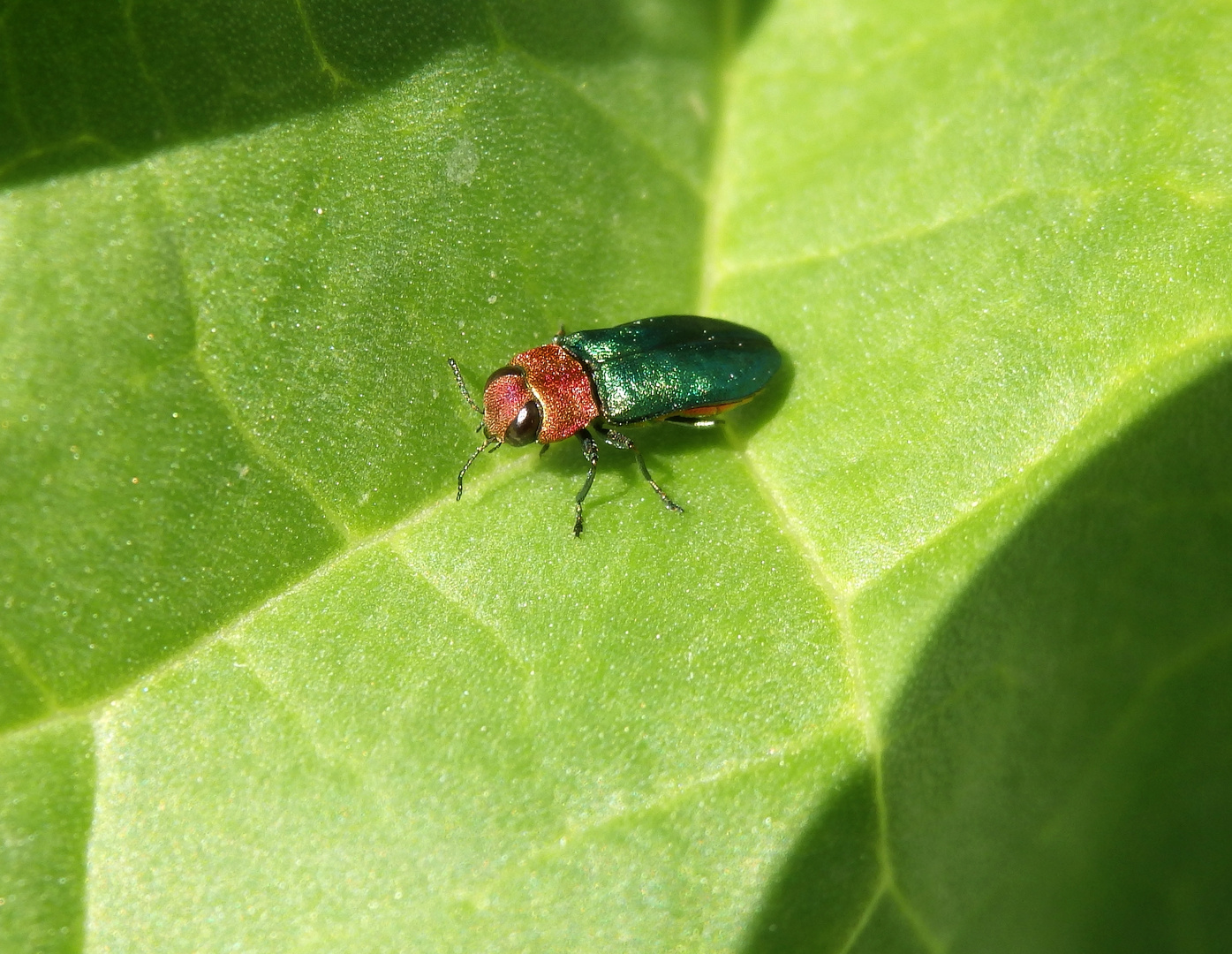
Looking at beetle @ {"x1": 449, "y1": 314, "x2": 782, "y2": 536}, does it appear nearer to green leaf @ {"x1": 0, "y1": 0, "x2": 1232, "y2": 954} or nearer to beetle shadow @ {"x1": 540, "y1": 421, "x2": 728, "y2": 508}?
beetle shadow @ {"x1": 540, "y1": 421, "x2": 728, "y2": 508}

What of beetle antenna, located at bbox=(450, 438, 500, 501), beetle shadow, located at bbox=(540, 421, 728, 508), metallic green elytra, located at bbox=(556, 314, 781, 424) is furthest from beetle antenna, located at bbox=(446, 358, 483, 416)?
metallic green elytra, located at bbox=(556, 314, 781, 424)

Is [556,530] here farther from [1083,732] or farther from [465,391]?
[1083,732]

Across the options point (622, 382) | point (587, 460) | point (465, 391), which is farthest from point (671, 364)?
point (465, 391)

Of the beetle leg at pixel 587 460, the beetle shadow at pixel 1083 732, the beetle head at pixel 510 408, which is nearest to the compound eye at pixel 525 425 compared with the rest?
the beetle head at pixel 510 408

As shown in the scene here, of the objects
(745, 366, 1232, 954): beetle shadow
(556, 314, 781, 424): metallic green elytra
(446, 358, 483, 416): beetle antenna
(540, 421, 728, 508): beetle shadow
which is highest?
(446, 358, 483, 416): beetle antenna

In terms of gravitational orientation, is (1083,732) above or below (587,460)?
below

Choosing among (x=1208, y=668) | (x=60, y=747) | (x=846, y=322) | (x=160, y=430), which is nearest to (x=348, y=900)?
(x=60, y=747)

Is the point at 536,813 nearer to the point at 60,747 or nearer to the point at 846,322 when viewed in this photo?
the point at 60,747

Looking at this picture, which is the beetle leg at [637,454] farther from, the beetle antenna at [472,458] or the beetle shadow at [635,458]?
the beetle antenna at [472,458]
